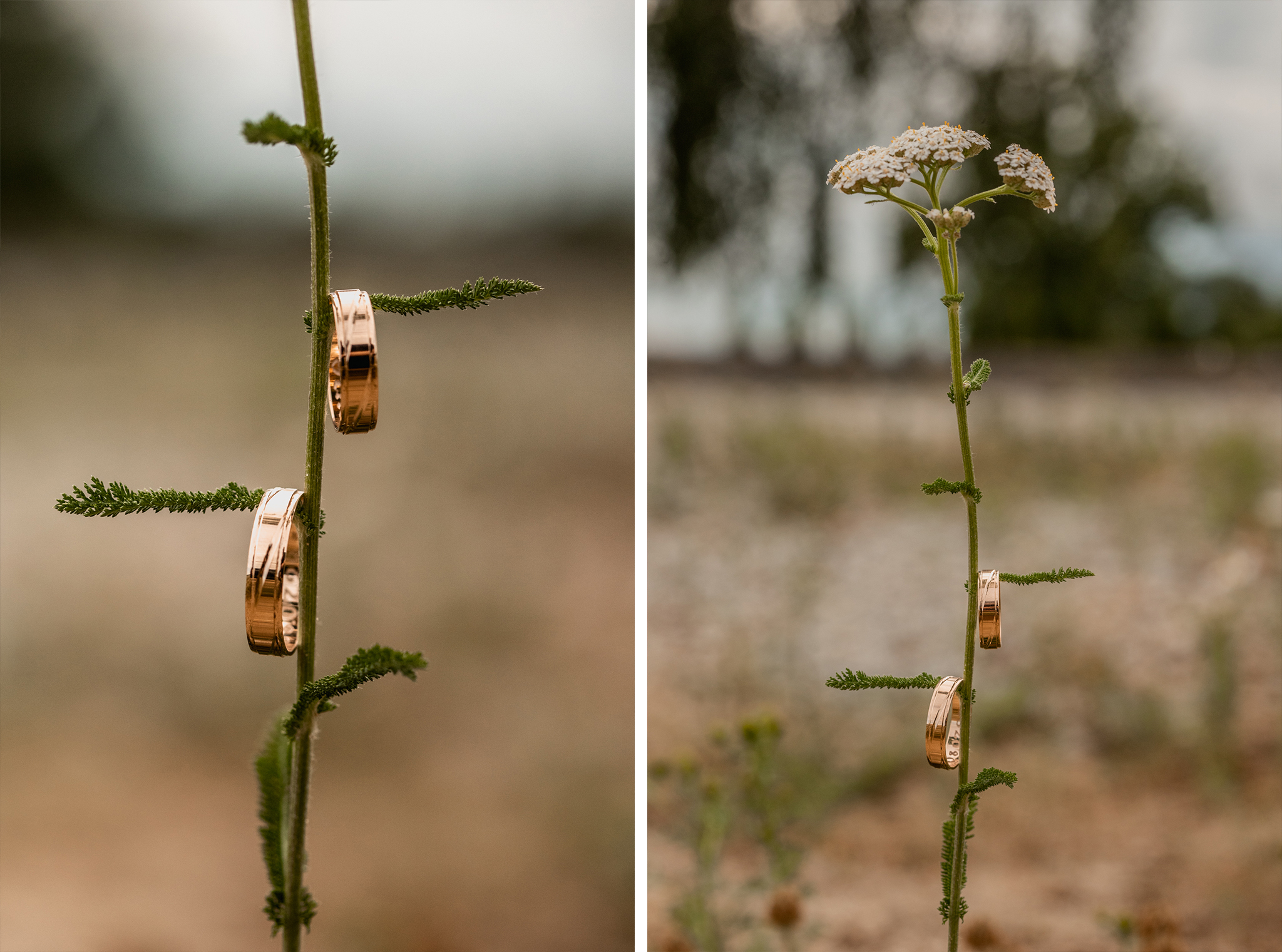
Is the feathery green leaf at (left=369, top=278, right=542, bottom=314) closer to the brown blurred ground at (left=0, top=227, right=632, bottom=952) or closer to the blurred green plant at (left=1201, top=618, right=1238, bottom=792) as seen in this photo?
the brown blurred ground at (left=0, top=227, right=632, bottom=952)

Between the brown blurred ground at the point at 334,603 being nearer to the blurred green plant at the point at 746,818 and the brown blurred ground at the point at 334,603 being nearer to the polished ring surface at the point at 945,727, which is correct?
the blurred green plant at the point at 746,818

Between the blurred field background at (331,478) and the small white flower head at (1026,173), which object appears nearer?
the small white flower head at (1026,173)

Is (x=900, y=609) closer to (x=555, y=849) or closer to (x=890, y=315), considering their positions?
(x=890, y=315)

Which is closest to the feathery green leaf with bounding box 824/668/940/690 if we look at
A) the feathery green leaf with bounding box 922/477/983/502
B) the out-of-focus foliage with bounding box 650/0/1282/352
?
the feathery green leaf with bounding box 922/477/983/502

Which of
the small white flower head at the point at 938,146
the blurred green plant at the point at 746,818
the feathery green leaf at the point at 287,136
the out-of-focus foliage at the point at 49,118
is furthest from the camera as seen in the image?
the blurred green plant at the point at 746,818

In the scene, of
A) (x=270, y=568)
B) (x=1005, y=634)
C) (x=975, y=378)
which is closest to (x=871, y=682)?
(x=975, y=378)

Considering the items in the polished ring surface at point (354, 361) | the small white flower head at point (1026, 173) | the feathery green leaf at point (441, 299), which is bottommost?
the polished ring surface at point (354, 361)

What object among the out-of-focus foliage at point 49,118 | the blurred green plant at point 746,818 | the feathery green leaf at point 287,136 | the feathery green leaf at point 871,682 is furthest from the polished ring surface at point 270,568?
the blurred green plant at point 746,818
